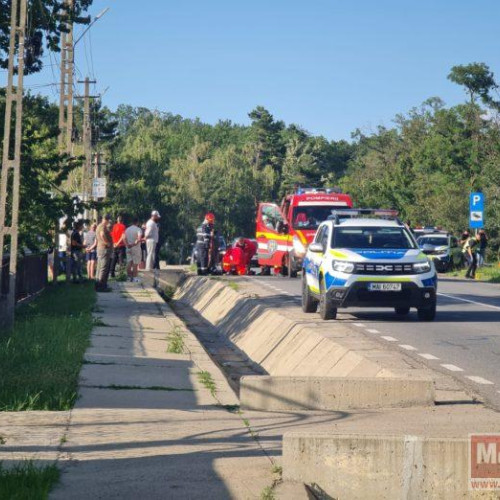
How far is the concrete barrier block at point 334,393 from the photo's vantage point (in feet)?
38.5

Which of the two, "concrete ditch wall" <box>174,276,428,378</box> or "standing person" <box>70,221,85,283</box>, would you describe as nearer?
"concrete ditch wall" <box>174,276,428,378</box>

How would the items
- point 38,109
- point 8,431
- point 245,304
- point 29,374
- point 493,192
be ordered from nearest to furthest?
point 8,431
point 29,374
point 38,109
point 245,304
point 493,192

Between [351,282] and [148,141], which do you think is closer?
[351,282]

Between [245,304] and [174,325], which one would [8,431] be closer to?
[174,325]

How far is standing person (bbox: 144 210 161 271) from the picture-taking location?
38134 millimetres

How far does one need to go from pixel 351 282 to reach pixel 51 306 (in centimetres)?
696

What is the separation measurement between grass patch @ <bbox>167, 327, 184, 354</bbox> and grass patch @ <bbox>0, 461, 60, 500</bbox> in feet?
31.7

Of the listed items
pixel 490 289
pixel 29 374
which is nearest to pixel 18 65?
pixel 29 374

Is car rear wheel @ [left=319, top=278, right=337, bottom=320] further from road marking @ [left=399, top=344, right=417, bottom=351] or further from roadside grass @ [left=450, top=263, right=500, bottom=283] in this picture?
roadside grass @ [left=450, top=263, right=500, bottom=283]

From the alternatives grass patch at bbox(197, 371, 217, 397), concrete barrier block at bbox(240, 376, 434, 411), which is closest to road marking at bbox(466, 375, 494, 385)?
concrete barrier block at bbox(240, 376, 434, 411)

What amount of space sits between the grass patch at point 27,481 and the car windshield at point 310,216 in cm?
2993

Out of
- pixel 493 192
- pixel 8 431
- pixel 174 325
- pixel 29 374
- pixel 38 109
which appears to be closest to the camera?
pixel 8 431

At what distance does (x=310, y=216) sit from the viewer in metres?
38.6

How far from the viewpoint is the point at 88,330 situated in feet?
64.1
